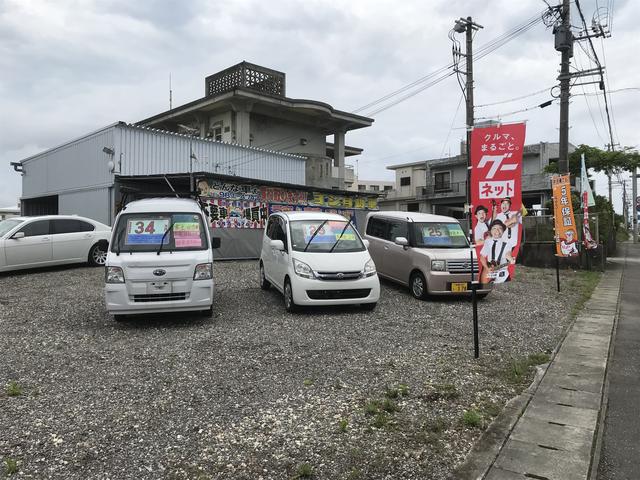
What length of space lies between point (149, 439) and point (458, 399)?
8.60 feet

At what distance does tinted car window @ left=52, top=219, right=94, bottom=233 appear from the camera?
37.9ft

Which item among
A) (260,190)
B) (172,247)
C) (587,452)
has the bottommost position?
(587,452)

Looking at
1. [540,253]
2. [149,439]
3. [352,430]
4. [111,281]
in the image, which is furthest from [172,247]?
[540,253]

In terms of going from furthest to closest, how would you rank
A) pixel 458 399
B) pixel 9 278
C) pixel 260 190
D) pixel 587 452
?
pixel 260 190, pixel 9 278, pixel 458 399, pixel 587 452

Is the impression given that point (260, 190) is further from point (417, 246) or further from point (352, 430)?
point (352, 430)

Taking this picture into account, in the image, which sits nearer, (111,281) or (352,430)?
(352,430)

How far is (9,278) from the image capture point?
35.0ft

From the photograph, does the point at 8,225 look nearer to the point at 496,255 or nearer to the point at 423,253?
the point at 423,253

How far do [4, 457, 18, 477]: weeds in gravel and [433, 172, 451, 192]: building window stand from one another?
3695 centimetres

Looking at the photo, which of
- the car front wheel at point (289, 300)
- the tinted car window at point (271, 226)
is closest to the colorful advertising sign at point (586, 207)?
the tinted car window at point (271, 226)

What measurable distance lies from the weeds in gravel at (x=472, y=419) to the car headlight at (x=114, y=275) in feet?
15.6

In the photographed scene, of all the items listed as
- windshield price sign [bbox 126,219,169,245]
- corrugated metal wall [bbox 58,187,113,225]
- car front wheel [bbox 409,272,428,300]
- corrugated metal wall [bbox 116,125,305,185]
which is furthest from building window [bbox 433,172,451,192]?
windshield price sign [bbox 126,219,169,245]

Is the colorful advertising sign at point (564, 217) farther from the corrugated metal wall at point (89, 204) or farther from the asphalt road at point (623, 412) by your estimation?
the corrugated metal wall at point (89, 204)

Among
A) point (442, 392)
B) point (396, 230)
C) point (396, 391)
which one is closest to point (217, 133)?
point (396, 230)
